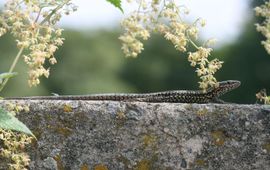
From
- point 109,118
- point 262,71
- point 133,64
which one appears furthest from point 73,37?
point 109,118

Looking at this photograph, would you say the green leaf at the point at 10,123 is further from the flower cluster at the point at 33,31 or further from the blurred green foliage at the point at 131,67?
the blurred green foliage at the point at 131,67

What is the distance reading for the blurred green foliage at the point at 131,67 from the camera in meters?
52.2

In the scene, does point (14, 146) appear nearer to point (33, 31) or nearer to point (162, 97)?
point (33, 31)

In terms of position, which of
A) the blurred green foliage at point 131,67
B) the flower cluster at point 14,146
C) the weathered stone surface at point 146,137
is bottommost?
the flower cluster at point 14,146

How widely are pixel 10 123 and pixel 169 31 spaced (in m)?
0.77

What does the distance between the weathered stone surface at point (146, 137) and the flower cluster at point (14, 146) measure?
29 centimetres

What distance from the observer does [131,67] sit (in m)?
62.4

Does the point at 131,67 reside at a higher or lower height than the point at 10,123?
higher

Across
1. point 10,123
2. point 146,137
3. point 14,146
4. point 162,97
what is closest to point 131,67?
point 162,97

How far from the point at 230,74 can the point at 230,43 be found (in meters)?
5.55

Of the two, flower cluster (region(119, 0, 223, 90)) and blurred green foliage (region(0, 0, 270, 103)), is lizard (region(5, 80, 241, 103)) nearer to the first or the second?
flower cluster (region(119, 0, 223, 90))

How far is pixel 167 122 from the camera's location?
175 inches

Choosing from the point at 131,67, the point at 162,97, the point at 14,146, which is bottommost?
the point at 14,146

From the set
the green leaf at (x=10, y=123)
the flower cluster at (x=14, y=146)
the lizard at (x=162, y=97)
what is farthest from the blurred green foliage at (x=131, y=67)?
the green leaf at (x=10, y=123)
